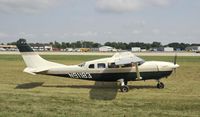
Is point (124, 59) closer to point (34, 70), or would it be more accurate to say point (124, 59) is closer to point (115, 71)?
point (115, 71)

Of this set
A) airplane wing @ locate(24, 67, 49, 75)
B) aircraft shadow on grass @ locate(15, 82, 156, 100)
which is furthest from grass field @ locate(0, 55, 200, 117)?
airplane wing @ locate(24, 67, 49, 75)

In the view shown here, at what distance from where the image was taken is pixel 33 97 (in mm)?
14562

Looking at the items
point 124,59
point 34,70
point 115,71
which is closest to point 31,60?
point 34,70

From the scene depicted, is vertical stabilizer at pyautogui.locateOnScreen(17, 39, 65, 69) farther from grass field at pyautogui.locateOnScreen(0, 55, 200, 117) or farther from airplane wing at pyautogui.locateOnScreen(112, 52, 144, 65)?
airplane wing at pyautogui.locateOnScreen(112, 52, 144, 65)

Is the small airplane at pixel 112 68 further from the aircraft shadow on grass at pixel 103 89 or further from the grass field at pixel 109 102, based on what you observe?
the grass field at pixel 109 102

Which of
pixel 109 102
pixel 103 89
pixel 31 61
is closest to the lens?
pixel 109 102

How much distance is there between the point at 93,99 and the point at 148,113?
380 centimetres

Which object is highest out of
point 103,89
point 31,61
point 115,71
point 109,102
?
point 31,61

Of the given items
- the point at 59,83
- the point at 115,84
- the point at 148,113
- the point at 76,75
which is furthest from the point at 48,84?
the point at 148,113

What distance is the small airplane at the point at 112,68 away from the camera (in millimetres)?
17688

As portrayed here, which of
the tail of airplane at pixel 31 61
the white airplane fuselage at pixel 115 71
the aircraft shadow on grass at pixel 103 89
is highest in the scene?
the tail of airplane at pixel 31 61

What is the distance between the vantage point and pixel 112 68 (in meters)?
18.0

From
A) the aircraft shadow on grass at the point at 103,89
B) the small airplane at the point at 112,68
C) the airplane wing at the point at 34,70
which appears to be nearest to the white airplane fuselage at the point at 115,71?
the small airplane at the point at 112,68

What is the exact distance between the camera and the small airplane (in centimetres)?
1769
